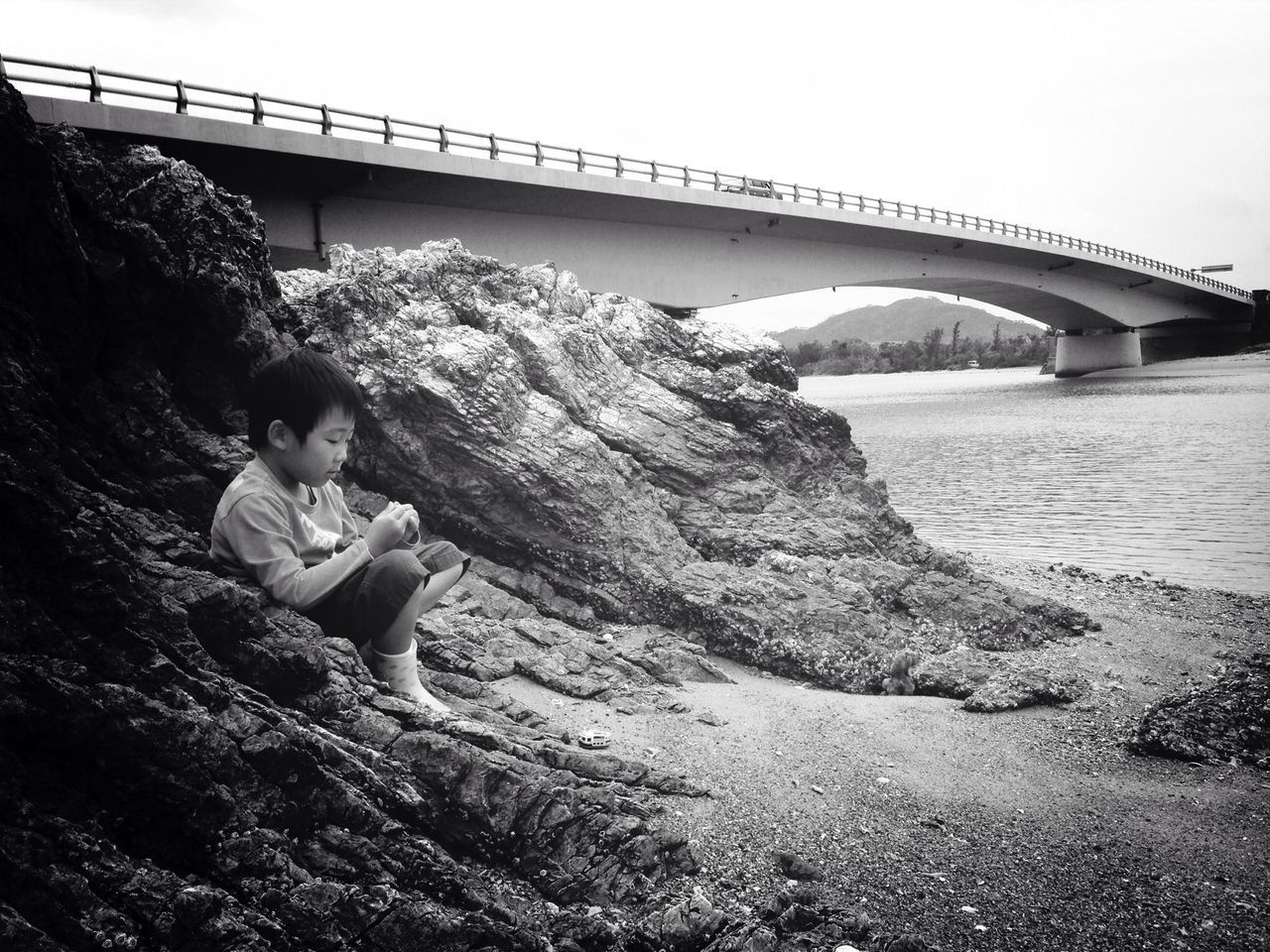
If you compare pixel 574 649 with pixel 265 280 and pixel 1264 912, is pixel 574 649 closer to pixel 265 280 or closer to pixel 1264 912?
pixel 265 280

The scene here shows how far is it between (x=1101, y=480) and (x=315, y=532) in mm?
19307

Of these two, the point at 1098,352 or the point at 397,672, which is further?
the point at 1098,352

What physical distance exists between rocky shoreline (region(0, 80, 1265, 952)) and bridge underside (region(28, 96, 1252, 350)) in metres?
13.8

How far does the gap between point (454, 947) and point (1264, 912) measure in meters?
3.39

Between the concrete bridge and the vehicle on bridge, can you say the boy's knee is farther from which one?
the vehicle on bridge

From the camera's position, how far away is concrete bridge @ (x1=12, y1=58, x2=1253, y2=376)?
59.6ft

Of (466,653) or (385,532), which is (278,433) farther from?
(466,653)

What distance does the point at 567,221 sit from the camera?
26.2 metres

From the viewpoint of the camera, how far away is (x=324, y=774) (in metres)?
2.44

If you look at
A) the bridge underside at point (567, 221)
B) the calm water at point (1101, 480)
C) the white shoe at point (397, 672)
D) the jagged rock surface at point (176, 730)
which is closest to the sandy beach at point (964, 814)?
the jagged rock surface at point (176, 730)

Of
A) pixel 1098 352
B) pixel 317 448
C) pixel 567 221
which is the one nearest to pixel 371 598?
pixel 317 448

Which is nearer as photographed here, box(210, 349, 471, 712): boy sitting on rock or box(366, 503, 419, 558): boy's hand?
box(210, 349, 471, 712): boy sitting on rock

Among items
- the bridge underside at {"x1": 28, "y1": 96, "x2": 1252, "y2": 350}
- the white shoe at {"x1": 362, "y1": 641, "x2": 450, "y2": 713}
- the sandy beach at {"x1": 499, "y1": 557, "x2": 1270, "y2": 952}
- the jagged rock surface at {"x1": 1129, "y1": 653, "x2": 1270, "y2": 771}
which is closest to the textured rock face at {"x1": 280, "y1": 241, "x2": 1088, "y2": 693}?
the sandy beach at {"x1": 499, "y1": 557, "x2": 1270, "y2": 952}

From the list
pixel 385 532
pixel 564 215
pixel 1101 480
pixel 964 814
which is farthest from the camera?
pixel 564 215
